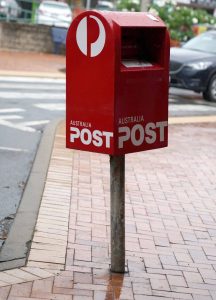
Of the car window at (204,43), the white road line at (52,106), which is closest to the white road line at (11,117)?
the white road line at (52,106)

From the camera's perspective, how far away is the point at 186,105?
1591 cm

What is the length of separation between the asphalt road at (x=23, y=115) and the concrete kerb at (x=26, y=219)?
0.11m

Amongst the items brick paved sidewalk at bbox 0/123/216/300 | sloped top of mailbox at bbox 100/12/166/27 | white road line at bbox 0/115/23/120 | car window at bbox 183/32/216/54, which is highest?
sloped top of mailbox at bbox 100/12/166/27

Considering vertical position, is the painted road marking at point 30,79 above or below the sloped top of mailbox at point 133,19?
below

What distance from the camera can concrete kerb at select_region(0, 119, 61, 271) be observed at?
5047 mm

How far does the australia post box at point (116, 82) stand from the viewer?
14.4 ft

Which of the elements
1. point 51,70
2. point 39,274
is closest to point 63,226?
point 39,274

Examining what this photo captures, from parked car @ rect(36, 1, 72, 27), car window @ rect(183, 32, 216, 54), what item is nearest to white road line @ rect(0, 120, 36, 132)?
car window @ rect(183, 32, 216, 54)

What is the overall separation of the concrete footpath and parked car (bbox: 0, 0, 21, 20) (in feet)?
70.1

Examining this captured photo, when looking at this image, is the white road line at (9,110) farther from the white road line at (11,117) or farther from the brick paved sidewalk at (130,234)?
the brick paved sidewalk at (130,234)

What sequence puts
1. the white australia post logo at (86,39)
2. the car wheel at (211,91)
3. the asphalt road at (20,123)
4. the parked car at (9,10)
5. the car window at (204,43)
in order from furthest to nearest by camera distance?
the parked car at (9,10)
the car window at (204,43)
the car wheel at (211,91)
the asphalt road at (20,123)
the white australia post logo at (86,39)

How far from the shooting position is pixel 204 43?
18.2 metres

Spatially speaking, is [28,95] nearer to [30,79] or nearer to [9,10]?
[30,79]

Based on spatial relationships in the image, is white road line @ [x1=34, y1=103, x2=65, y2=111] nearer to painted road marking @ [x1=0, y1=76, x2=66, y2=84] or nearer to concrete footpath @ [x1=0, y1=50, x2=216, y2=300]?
painted road marking @ [x1=0, y1=76, x2=66, y2=84]
